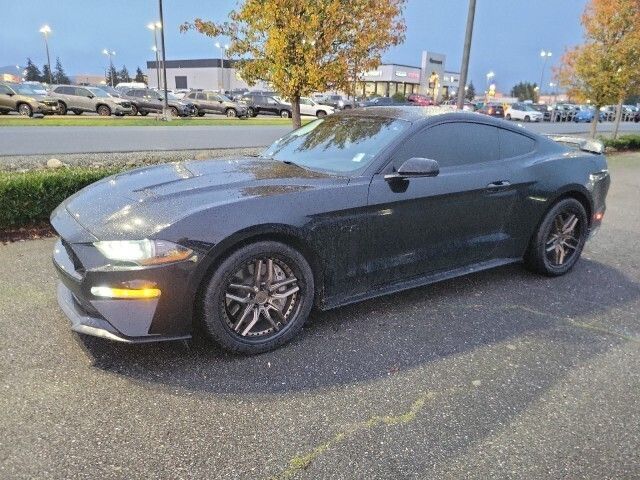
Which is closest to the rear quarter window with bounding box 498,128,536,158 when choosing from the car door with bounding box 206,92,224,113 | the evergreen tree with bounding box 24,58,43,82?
the car door with bounding box 206,92,224,113

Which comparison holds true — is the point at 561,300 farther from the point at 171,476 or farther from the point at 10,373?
the point at 10,373

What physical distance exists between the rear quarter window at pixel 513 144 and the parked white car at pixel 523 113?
39795mm

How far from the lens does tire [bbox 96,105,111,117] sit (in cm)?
2694

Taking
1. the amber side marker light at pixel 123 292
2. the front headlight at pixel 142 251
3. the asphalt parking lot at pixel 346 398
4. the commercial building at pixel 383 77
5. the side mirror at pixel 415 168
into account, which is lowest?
the asphalt parking lot at pixel 346 398

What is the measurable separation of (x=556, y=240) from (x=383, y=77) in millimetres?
81728

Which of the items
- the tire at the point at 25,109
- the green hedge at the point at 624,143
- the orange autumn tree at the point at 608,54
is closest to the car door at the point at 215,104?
the tire at the point at 25,109

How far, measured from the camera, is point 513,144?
4.45 metres

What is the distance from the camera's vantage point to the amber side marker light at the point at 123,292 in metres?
2.78

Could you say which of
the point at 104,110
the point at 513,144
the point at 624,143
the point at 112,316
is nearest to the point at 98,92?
the point at 104,110

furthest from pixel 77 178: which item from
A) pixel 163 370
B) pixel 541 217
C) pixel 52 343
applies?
pixel 541 217

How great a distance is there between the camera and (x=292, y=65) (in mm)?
8352

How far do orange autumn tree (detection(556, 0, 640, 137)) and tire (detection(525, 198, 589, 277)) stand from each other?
12977mm

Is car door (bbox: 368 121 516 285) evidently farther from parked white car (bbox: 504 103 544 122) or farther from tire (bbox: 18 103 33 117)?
parked white car (bbox: 504 103 544 122)

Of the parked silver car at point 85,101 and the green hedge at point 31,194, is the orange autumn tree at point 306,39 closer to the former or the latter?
the green hedge at point 31,194
